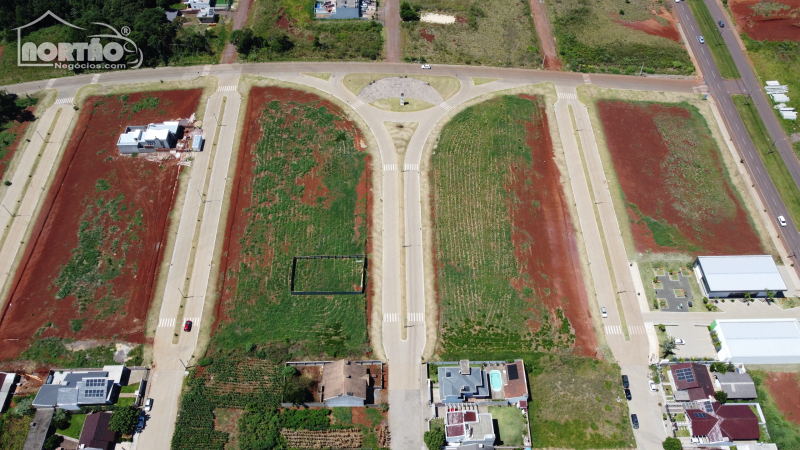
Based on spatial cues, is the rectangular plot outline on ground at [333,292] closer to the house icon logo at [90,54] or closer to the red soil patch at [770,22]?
the house icon logo at [90,54]

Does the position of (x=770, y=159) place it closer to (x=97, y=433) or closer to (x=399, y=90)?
(x=399, y=90)

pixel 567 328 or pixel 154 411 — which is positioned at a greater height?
pixel 567 328

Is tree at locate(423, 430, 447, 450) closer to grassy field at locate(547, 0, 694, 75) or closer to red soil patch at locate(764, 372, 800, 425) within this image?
red soil patch at locate(764, 372, 800, 425)

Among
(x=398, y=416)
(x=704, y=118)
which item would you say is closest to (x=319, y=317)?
(x=398, y=416)

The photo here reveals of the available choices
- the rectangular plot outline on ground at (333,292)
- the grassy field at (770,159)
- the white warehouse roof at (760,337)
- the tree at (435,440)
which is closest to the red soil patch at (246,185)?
the rectangular plot outline on ground at (333,292)

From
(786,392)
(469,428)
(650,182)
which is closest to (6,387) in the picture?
(469,428)

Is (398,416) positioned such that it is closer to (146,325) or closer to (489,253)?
(489,253)
